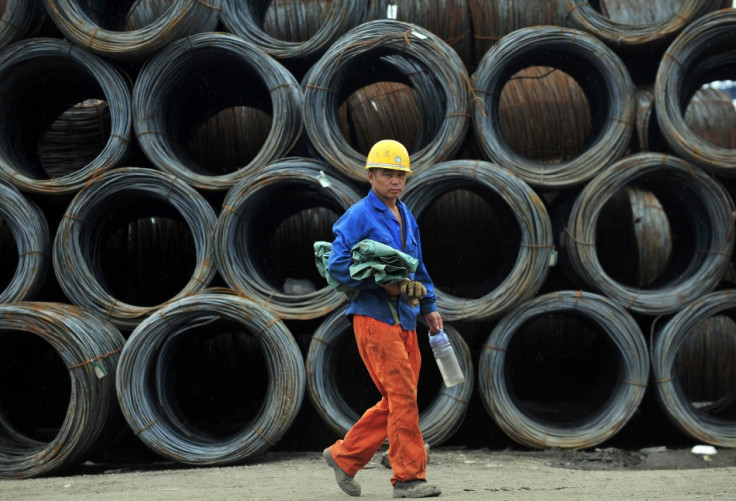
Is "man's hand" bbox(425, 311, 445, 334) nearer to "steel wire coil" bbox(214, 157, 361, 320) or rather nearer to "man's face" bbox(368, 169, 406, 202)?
"man's face" bbox(368, 169, 406, 202)

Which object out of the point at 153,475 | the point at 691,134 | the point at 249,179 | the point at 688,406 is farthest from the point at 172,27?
the point at 688,406

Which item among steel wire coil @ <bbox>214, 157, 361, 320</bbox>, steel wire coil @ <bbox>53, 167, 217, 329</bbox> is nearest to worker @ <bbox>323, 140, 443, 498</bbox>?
steel wire coil @ <bbox>214, 157, 361, 320</bbox>

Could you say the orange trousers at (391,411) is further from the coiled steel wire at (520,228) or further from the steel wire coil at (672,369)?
the steel wire coil at (672,369)

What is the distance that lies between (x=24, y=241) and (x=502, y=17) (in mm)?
4641

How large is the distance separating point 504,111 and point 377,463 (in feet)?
13.7

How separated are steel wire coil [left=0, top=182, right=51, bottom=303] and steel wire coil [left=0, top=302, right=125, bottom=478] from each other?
30 cm

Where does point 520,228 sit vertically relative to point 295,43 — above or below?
below

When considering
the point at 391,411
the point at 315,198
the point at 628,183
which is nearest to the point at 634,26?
the point at 628,183

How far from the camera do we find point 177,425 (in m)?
6.23

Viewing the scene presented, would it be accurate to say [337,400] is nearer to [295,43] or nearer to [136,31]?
[295,43]

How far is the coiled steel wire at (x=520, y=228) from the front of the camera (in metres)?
6.12

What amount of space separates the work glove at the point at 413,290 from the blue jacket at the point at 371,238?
52 mm

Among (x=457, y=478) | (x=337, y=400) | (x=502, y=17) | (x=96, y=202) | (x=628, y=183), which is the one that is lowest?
(x=457, y=478)

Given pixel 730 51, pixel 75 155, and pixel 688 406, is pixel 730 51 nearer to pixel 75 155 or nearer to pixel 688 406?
pixel 688 406
